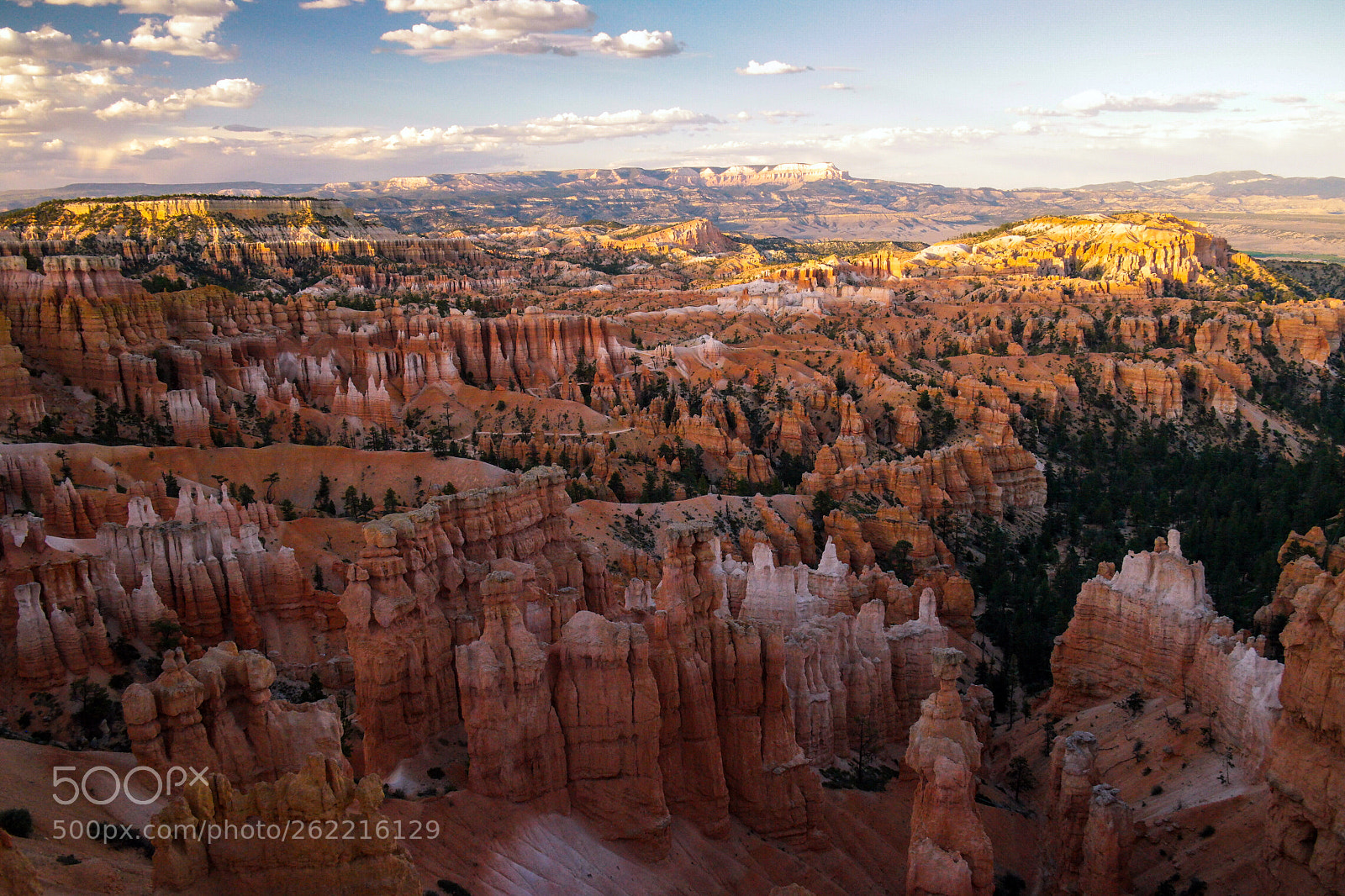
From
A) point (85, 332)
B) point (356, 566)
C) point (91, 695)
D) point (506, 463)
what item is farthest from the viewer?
point (506, 463)

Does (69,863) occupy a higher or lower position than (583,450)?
higher

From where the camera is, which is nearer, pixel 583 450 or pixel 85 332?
pixel 85 332

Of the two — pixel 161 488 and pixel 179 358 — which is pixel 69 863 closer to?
pixel 161 488

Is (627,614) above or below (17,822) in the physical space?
below

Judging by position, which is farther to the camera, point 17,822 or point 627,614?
point 627,614

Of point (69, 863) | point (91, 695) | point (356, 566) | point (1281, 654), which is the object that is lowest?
point (1281, 654)

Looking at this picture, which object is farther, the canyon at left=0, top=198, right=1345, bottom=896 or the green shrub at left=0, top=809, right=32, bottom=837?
the canyon at left=0, top=198, right=1345, bottom=896

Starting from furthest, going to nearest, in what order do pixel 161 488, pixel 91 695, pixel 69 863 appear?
pixel 161 488 → pixel 91 695 → pixel 69 863

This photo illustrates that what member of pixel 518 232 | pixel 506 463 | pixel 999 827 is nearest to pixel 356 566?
pixel 999 827

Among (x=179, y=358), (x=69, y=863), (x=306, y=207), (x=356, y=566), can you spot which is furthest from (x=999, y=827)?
(x=306, y=207)

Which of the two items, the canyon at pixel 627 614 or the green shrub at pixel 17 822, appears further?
the canyon at pixel 627 614
